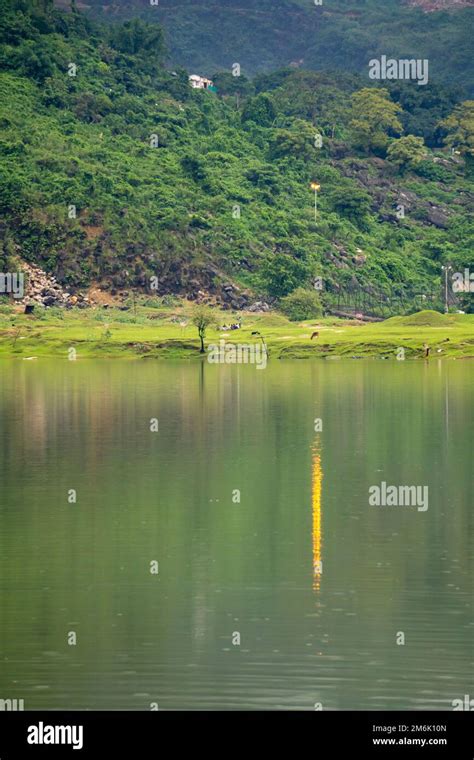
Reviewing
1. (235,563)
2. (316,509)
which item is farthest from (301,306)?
(235,563)

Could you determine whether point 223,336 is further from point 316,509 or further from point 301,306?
point 316,509

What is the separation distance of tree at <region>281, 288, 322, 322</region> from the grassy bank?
19.8ft

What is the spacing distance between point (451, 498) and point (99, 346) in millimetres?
100863

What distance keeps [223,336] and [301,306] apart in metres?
32.0

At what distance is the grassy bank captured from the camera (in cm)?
14150

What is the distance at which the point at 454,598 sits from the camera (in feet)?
113

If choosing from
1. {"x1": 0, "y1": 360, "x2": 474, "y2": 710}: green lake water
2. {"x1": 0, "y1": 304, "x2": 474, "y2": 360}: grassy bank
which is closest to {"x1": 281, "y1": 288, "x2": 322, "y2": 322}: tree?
{"x1": 0, "y1": 304, "x2": 474, "y2": 360}: grassy bank

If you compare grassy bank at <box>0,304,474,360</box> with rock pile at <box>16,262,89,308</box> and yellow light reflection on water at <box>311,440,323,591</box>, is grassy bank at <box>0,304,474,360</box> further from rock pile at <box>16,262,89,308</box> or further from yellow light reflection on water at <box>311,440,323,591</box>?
yellow light reflection on water at <box>311,440,323,591</box>

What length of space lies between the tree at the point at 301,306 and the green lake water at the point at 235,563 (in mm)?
105238

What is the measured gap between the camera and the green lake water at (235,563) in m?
28.8

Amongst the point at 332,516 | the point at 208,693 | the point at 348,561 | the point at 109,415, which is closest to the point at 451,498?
the point at 332,516

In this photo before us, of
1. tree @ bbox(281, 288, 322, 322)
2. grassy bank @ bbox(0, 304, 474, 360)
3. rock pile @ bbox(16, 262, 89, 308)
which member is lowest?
grassy bank @ bbox(0, 304, 474, 360)

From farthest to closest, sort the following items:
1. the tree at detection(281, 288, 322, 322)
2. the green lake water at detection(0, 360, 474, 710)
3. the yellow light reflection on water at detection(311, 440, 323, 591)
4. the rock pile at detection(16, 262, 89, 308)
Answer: the rock pile at detection(16, 262, 89, 308) → the tree at detection(281, 288, 322, 322) → the yellow light reflection on water at detection(311, 440, 323, 591) → the green lake water at detection(0, 360, 474, 710)
